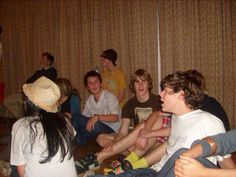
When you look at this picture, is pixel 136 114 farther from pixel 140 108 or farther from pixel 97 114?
pixel 97 114

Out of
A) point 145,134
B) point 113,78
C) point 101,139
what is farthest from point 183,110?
point 113,78

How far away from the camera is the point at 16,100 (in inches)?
209

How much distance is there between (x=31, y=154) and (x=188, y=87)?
1092 mm

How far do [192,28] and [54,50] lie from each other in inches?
101

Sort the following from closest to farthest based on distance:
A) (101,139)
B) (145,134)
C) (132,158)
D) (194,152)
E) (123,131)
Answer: (194,152) < (132,158) < (145,134) < (123,131) < (101,139)

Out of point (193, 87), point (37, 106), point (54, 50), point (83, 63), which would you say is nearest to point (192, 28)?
point (83, 63)

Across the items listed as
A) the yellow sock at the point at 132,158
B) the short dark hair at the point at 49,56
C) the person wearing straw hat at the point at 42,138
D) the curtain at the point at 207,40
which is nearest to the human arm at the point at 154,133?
the yellow sock at the point at 132,158

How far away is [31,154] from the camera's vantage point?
208 centimetres

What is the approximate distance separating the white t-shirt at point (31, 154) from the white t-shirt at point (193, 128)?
0.73m

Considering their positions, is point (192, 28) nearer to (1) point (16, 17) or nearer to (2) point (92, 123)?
(2) point (92, 123)

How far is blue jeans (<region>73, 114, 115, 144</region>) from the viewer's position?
3.99 metres

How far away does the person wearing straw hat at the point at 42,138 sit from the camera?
2057mm

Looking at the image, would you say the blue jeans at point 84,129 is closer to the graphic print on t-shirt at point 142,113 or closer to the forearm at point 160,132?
the graphic print on t-shirt at point 142,113

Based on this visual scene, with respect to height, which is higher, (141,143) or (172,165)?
(172,165)
